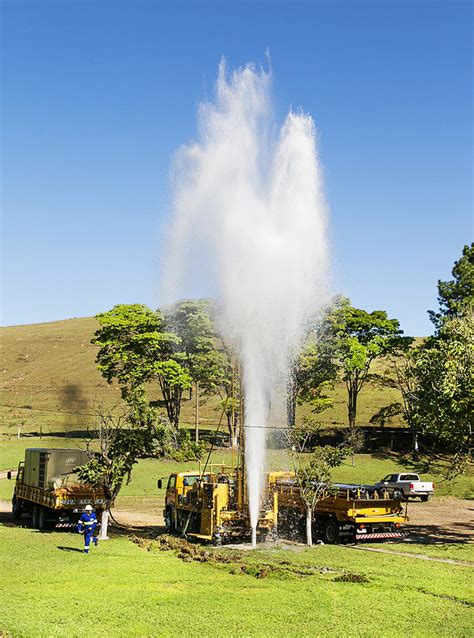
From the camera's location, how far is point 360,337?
6456cm

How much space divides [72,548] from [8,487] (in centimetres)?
2366

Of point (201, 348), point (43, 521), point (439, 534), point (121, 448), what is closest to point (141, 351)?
point (201, 348)

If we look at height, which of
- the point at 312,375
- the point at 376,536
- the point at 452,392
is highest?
the point at 312,375

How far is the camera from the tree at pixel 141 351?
205ft

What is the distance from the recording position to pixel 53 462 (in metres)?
30.3

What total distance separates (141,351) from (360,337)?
2056 cm

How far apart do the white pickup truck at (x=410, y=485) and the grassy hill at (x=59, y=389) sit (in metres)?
20.0

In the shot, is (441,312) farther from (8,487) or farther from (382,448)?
(8,487)

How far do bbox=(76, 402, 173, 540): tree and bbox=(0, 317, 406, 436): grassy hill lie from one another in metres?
17.7

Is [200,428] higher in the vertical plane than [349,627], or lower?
higher

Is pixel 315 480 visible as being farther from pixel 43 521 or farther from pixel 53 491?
pixel 43 521

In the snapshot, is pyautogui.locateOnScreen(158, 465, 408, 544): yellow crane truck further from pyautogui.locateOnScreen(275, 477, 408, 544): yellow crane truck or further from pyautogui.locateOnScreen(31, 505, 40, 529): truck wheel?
pyautogui.locateOnScreen(31, 505, 40, 529): truck wheel

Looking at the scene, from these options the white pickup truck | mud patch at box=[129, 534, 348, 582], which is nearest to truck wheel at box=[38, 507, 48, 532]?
mud patch at box=[129, 534, 348, 582]

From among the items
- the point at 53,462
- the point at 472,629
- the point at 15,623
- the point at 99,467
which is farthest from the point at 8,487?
the point at 472,629
